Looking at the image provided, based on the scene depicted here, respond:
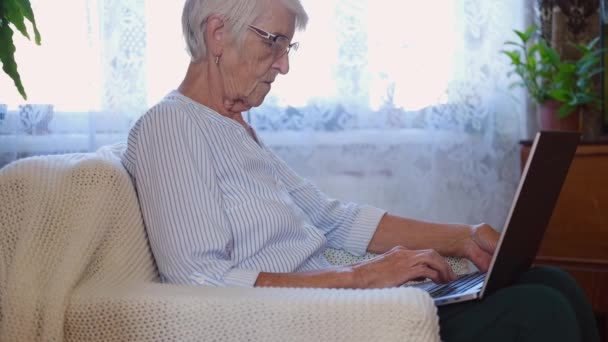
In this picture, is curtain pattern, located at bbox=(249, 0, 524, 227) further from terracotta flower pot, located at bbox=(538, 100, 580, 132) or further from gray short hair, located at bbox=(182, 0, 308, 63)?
gray short hair, located at bbox=(182, 0, 308, 63)

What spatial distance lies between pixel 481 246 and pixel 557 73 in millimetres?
1114

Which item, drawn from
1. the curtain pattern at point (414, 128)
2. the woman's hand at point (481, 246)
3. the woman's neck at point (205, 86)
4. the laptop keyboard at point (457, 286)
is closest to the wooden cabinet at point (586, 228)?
the curtain pattern at point (414, 128)

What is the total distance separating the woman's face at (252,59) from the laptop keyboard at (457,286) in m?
0.47

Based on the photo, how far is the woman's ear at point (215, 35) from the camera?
141 cm

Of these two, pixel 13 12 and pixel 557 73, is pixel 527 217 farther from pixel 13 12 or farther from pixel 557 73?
pixel 557 73

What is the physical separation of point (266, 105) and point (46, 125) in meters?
0.64

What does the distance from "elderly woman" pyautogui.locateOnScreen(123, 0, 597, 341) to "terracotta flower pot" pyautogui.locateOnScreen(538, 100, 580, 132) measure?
988 millimetres

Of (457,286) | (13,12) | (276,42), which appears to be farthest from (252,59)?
(457,286)

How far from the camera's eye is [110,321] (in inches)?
41.5

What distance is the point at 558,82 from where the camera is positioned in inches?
96.8

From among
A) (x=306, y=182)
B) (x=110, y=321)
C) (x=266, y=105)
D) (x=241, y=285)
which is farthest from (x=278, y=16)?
(x=266, y=105)

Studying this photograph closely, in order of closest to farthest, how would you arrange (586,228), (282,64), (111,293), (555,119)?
(111,293)
(282,64)
(586,228)
(555,119)

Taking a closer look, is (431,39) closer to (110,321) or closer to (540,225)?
(540,225)

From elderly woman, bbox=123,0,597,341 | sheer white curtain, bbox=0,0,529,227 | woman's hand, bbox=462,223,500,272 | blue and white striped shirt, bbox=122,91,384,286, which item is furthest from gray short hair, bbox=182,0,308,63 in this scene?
sheer white curtain, bbox=0,0,529,227
